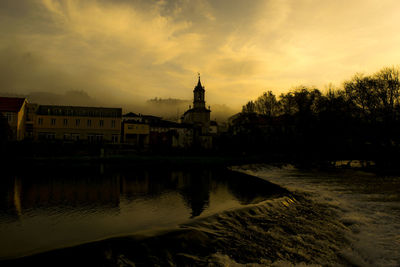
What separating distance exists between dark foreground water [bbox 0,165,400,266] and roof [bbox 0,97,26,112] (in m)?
43.0

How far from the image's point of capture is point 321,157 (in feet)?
204

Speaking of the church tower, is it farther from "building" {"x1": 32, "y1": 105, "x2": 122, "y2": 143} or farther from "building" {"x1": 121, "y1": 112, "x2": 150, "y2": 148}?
"building" {"x1": 32, "y1": 105, "x2": 122, "y2": 143}

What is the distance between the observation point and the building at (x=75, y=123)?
56719mm

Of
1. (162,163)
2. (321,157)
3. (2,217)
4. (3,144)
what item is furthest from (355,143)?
(3,144)

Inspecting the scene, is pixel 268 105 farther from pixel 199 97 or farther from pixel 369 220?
pixel 369 220

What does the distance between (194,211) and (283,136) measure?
2322 inches

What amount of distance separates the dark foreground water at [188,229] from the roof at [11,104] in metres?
43.0

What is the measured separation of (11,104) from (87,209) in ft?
174

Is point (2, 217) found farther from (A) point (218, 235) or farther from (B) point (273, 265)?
(B) point (273, 265)

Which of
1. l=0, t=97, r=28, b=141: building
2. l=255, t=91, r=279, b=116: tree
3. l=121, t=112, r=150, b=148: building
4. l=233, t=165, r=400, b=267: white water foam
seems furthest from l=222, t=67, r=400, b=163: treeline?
l=0, t=97, r=28, b=141: building

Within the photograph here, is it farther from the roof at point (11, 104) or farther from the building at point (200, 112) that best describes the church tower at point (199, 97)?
the roof at point (11, 104)

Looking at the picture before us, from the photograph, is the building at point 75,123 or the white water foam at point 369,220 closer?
the white water foam at point 369,220

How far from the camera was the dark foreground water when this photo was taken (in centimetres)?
708

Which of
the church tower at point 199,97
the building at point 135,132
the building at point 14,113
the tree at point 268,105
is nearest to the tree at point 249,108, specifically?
the tree at point 268,105
